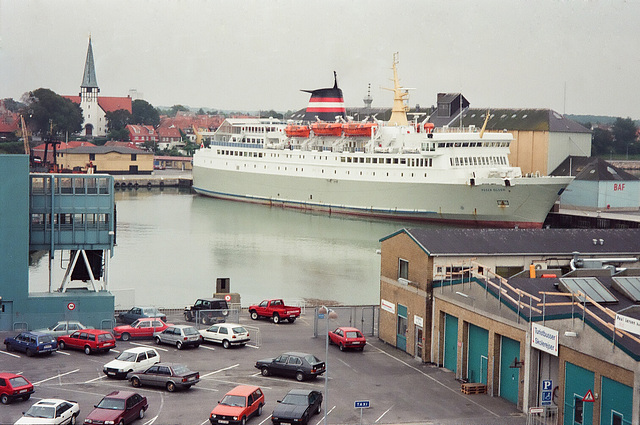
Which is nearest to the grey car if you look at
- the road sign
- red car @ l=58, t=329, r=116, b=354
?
red car @ l=58, t=329, r=116, b=354

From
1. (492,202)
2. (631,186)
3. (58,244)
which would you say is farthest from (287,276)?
(631,186)

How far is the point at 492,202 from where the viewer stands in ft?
149

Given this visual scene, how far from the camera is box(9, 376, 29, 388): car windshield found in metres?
12.1

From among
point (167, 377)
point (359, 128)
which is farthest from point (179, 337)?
point (359, 128)

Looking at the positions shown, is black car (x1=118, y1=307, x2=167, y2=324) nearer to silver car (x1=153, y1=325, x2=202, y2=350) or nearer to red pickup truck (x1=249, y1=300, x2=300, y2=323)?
red pickup truck (x1=249, y1=300, x2=300, y2=323)

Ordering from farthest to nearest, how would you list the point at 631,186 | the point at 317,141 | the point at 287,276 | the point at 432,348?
the point at 317,141
the point at 631,186
the point at 287,276
the point at 432,348

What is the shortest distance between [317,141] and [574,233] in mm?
40555

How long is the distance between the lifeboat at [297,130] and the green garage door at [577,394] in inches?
1828

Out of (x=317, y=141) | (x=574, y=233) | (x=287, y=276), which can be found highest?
(x=317, y=141)

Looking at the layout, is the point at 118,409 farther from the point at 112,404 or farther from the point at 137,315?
the point at 137,315

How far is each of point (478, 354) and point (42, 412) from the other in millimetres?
6712

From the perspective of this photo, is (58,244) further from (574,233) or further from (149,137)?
(149,137)

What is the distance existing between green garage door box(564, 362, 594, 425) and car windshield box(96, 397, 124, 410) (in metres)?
5.85

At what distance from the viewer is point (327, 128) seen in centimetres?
5503
